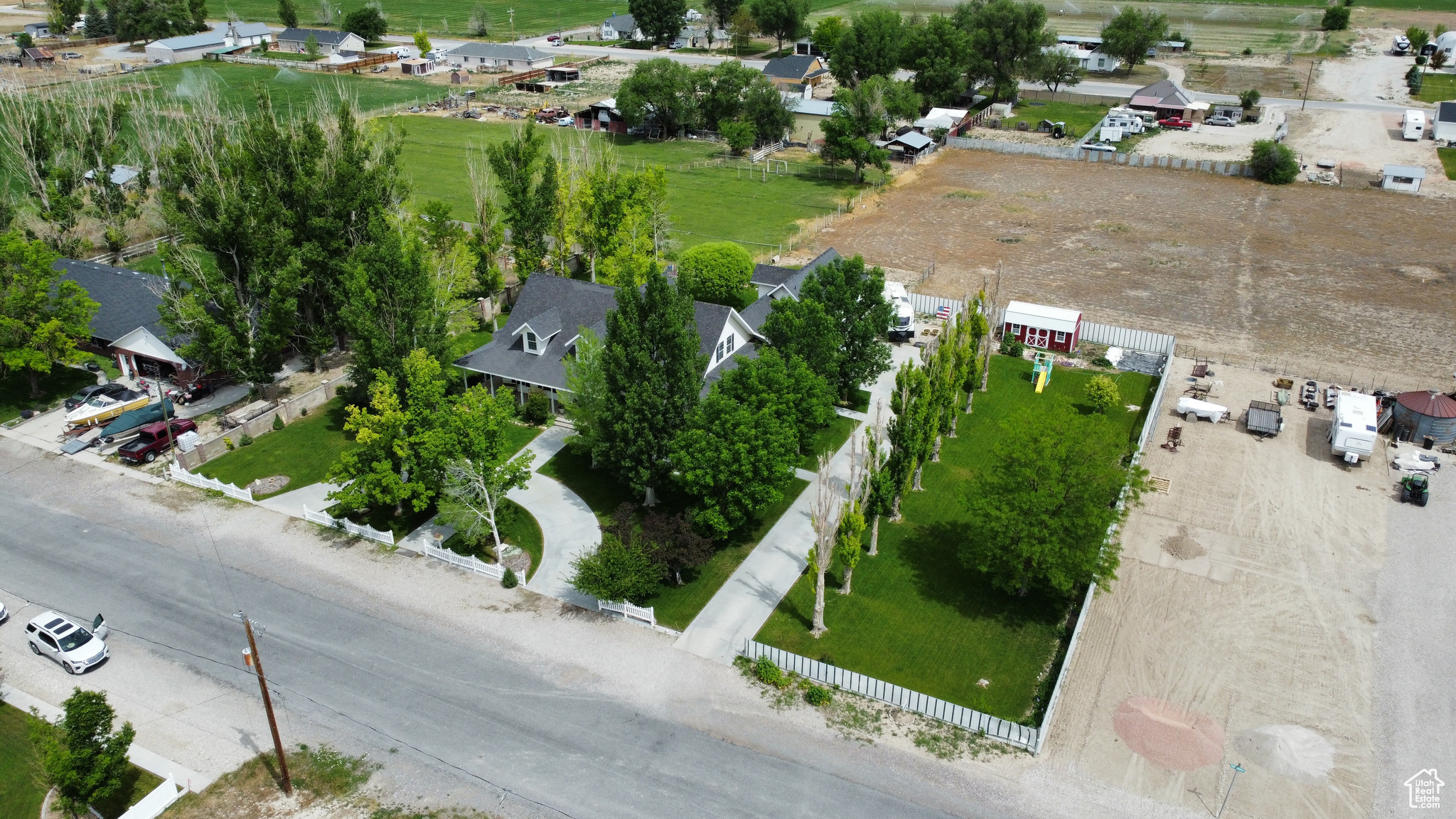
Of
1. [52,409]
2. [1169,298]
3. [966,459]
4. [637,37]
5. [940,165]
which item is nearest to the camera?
[966,459]

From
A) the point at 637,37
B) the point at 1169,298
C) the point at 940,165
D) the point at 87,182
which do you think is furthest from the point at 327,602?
the point at 637,37

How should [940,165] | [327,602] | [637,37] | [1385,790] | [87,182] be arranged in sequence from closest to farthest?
[1385,790] → [327,602] → [87,182] → [940,165] → [637,37]

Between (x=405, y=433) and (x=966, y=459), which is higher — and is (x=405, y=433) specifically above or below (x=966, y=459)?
above

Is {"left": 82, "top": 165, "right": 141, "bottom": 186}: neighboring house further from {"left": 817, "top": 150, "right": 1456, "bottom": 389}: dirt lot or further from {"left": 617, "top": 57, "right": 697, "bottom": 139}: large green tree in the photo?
{"left": 817, "top": 150, "right": 1456, "bottom": 389}: dirt lot

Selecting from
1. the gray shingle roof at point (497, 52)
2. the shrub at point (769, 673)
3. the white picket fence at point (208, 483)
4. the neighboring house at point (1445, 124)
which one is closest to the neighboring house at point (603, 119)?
the gray shingle roof at point (497, 52)

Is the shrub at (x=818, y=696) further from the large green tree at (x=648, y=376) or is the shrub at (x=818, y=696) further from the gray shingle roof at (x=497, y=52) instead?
the gray shingle roof at (x=497, y=52)

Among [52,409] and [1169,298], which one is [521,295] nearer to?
[52,409]

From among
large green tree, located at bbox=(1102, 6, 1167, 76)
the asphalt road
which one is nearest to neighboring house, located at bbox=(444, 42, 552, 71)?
large green tree, located at bbox=(1102, 6, 1167, 76)

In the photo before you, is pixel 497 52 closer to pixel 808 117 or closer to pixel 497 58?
pixel 497 58

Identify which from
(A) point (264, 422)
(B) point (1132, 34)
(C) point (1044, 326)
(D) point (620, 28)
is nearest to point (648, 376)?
(A) point (264, 422)

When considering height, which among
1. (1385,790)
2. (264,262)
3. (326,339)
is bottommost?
(1385,790)
